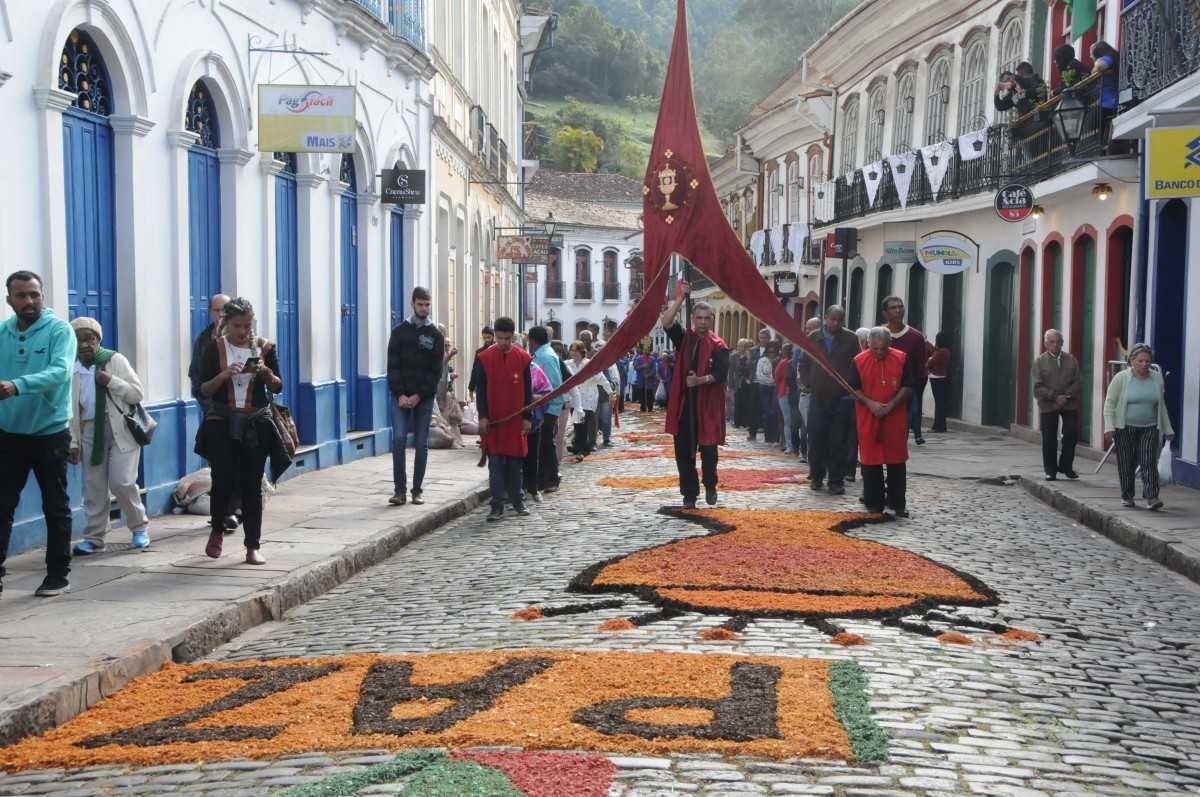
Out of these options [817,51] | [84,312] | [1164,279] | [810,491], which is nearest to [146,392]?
[84,312]

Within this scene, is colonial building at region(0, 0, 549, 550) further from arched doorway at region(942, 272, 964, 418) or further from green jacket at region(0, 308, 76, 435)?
arched doorway at region(942, 272, 964, 418)

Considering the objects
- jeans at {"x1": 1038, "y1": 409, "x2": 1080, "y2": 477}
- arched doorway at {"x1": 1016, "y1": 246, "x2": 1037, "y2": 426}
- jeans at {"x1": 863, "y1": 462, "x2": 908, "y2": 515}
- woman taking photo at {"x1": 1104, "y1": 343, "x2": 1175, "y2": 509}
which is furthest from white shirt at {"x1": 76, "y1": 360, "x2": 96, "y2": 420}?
arched doorway at {"x1": 1016, "y1": 246, "x2": 1037, "y2": 426}

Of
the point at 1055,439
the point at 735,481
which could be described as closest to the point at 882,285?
the point at 1055,439

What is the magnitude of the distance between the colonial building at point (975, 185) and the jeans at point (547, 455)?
8268 mm

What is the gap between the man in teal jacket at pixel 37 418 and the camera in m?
7.66

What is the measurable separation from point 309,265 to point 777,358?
8037 mm

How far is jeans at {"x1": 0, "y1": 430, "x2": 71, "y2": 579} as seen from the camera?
768 centimetres

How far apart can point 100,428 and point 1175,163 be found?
9533 mm

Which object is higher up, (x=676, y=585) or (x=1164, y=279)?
(x=1164, y=279)

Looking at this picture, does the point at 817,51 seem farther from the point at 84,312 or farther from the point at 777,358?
the point at 84,312

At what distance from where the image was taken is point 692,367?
12.6 metres

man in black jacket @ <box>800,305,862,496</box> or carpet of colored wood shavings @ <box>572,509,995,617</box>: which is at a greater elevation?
man in black jacket @ <box>800,305,862,496</box>

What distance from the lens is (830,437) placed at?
1438 cm

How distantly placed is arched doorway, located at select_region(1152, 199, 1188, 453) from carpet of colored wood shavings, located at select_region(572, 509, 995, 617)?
746 centimetres
